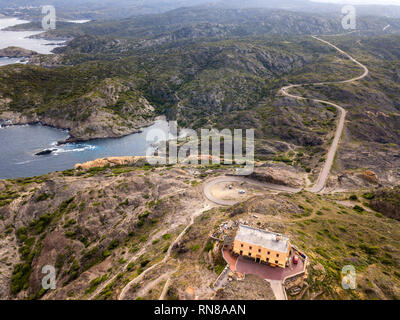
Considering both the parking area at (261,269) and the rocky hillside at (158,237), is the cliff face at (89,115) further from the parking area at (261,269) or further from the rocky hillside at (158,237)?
the parking area at (261,269)

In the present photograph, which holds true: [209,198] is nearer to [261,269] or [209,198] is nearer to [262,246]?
[262,246]

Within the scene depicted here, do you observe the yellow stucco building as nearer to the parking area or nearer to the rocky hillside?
the parking area

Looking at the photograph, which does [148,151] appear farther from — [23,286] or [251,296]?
[251,296]

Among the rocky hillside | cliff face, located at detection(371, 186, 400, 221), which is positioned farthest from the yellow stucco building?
cliff face, located at detection(371, 186, 400, 221)

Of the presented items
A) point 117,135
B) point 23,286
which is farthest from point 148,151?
point 23,286

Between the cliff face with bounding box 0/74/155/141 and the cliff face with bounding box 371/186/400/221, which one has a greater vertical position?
the cliff face with bounding box 371/186/400/221
